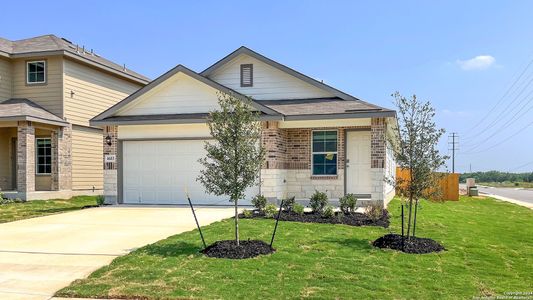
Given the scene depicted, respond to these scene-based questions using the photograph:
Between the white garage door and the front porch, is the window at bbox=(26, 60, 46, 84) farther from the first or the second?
the white garage door

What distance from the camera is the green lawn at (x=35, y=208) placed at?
13836 millimetres

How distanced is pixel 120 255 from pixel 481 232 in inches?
338

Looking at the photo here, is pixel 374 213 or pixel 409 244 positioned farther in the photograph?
pixel 374 213

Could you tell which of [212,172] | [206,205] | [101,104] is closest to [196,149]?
[206,205]

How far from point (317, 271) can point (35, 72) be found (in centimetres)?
1933

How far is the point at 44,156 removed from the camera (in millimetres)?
21094

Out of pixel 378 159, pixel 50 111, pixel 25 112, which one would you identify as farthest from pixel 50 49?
pixel 378 159

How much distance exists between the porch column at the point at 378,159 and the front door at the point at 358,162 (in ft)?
3.48

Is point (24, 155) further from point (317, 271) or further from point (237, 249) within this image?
point (317, 271)

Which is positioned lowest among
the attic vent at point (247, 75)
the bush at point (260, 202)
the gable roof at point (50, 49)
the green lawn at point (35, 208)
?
the green lawn at point (35, 208)

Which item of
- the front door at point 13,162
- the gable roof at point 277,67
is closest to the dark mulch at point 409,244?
the gable roof at point 277,67

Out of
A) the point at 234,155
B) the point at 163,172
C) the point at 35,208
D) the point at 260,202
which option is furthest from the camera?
the point at 163,172

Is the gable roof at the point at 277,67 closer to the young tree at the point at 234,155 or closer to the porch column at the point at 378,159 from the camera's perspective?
the porch column at the point at 378,159

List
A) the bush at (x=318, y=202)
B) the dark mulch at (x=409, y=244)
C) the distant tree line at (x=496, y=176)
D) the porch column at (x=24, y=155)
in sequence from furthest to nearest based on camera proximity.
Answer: the distant tree line at (x=496, y=176) → the porch column at (x=24, y=155) → the bush at (x=318, y=202) → the dark mulch at (x=409, y=244)
